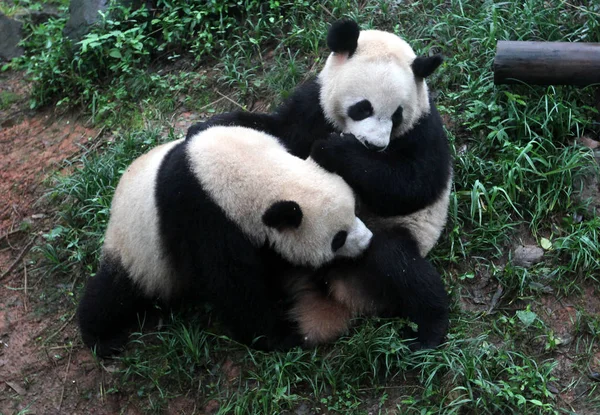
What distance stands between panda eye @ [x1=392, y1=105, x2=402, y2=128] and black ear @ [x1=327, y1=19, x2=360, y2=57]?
568mm

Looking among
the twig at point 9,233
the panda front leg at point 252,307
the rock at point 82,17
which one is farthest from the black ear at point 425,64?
the rock at point 82,17

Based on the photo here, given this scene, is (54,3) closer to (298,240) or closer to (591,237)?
(298,240)

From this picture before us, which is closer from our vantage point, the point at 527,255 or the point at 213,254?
the point at 213,254

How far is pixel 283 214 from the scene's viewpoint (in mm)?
4375

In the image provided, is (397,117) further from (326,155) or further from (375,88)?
(326,155)

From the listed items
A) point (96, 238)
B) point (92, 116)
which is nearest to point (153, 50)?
point (92, 116)

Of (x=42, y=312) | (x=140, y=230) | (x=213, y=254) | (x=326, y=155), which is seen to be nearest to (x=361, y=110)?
(x=326, y=155)

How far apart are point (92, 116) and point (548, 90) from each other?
4.45 metres

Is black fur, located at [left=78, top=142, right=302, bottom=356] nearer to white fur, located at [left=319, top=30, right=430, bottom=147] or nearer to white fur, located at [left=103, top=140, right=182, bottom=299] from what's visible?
white fur, located at [left=103, top=140, right=182, bottom=299]

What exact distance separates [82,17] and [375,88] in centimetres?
426

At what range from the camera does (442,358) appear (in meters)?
4.67

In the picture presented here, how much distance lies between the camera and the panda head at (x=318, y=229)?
14.9ft

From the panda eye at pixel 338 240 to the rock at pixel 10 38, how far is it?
544 cm

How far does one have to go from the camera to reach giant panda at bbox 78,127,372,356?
456cm
